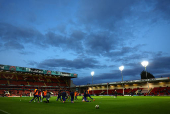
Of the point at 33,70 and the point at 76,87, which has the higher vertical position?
the point at 33,70

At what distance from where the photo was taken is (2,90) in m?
63.0

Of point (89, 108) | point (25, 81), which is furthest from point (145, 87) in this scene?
point (25, 81)

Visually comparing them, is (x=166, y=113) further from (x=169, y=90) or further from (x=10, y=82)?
(x=10, y=82)

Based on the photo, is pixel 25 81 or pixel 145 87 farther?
pixel 25 81

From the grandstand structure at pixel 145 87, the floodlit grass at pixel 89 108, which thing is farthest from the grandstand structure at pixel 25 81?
the floodlit grass at pixel 89 108

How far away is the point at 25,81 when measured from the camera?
75500mm

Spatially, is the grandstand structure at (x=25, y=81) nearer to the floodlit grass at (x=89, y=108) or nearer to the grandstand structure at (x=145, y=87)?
the grandstand structure at (x=145, y=87)

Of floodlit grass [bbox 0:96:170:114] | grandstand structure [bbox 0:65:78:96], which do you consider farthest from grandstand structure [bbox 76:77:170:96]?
floodlit grass [bbox 0:96:170:114]

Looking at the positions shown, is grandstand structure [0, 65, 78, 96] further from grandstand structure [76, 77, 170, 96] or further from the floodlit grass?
the floodlit grass

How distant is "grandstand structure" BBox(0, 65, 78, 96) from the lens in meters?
64.7

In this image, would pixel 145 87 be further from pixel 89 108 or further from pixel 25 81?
pixel 25 81

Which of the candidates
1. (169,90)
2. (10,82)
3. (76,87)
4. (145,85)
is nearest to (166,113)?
(169,90)

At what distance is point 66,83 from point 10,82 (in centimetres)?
3531

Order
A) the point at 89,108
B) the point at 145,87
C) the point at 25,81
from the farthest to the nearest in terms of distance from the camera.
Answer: the point at 25,81 < the point at 145,87 < the point at 89,108
